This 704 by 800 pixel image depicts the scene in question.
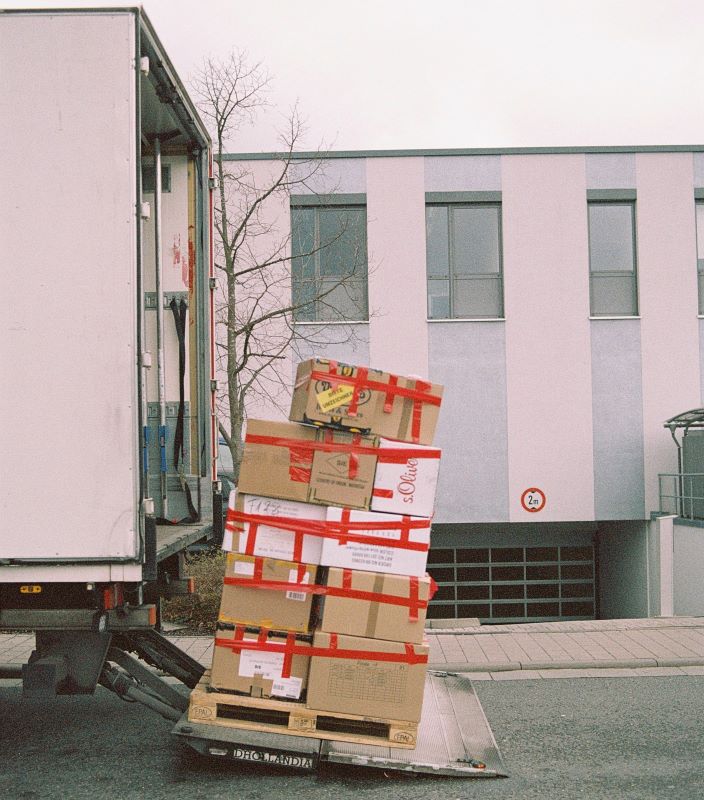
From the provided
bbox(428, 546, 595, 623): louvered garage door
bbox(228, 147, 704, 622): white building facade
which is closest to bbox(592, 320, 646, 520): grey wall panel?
bbox(228, 147, 704, 622): white building facade

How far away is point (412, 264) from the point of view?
648 inches

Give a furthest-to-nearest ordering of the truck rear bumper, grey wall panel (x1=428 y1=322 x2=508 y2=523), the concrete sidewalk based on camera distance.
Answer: grey wall panel (x1=428 y1=322 x2=508 y2=523), the concrete sidewalk, the truck rear bumper

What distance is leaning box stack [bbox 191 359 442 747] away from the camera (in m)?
4.77

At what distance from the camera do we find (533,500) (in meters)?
16.4

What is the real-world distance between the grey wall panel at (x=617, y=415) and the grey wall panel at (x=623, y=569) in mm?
768

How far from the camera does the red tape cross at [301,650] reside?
15.7ft

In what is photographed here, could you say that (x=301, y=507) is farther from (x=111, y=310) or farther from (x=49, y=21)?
(x=49, y=21)

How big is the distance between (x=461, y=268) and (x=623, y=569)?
22.1 ft

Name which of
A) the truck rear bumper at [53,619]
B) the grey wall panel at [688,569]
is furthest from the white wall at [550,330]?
the truck rear bumper at [53,619]

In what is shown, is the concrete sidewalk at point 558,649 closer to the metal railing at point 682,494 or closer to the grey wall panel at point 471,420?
the metal railing at point 682,494

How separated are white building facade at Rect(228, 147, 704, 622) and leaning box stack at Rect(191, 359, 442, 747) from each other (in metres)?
11.5

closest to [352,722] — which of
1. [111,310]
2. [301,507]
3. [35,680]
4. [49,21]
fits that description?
[301,507]

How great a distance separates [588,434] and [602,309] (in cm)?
237

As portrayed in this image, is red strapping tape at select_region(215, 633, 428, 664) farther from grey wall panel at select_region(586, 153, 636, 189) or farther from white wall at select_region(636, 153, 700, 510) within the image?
grey wall panel at select_region(586, 153, 636, 189)
